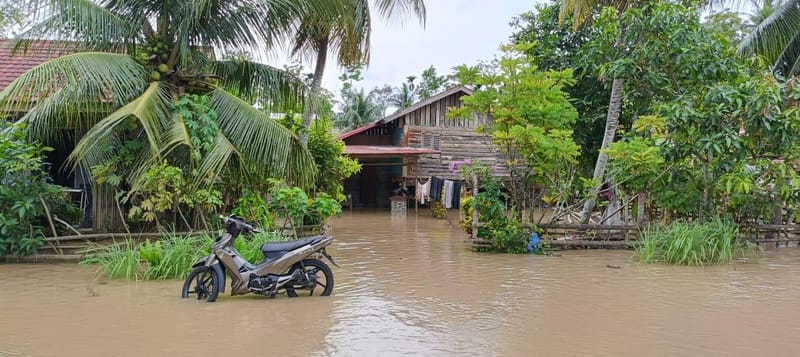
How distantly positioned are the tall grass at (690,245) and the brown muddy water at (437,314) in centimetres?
38

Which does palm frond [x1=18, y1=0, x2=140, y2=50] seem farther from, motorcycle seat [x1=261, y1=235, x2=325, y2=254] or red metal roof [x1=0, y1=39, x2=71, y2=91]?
motorcycle seat [x1=261, y1=235, x2=325, y2=254]

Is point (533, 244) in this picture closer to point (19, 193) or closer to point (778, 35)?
point (19, 193)

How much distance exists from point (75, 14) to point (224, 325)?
556 cm

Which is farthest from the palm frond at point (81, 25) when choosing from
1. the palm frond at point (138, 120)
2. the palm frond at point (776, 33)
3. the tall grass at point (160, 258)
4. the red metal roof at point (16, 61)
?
the palm frond at point (776, 33)

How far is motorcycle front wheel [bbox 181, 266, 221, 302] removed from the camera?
6863 mm

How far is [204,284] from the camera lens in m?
6.96

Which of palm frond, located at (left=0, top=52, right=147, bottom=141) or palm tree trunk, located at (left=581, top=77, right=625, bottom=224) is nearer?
palm frond, located at (left=0, top=52, right=147, bottom=141)

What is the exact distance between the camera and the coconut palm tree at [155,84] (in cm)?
895

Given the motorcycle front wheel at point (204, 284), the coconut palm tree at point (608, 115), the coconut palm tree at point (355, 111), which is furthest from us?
the coconut palm tree at point (355, 111)

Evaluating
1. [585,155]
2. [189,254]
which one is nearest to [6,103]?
[189,254]

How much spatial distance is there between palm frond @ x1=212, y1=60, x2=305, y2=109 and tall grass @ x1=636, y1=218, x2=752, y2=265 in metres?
6.21

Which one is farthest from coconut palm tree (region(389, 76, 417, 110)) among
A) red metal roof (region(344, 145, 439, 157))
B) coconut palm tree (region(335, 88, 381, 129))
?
red metal roof (region(344, 145, 439, 157))

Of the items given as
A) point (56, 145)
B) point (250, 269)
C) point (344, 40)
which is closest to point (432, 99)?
point (344, 40)

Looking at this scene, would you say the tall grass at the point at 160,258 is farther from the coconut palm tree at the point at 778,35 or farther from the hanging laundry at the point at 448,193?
the coconut palm tree at the point at 778,35
